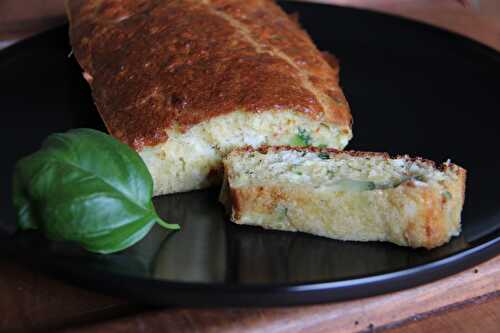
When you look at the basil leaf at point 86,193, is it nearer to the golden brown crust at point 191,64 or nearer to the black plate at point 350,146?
the black plate at point 350,146

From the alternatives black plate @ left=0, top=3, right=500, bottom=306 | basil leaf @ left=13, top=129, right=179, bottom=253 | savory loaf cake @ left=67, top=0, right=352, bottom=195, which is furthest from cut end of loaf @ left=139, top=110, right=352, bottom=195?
basil leaf @ left=13, top=129, right=179, bottom=253

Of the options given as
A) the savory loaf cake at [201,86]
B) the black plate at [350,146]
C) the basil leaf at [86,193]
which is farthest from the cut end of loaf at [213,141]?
the basil leaf at [86,193]

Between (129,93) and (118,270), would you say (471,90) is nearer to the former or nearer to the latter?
(129,93)

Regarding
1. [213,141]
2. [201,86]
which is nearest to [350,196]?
[213,141]

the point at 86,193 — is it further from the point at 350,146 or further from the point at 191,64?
the point at 350,146

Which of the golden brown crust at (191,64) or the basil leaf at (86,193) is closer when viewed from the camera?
the basil leaf at (86,193)

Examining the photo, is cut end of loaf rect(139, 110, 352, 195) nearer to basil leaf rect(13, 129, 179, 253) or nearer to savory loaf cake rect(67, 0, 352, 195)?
savory loaf cake rect(67, 0, 352, 195)

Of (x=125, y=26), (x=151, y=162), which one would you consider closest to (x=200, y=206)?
(x=151, y=162)
